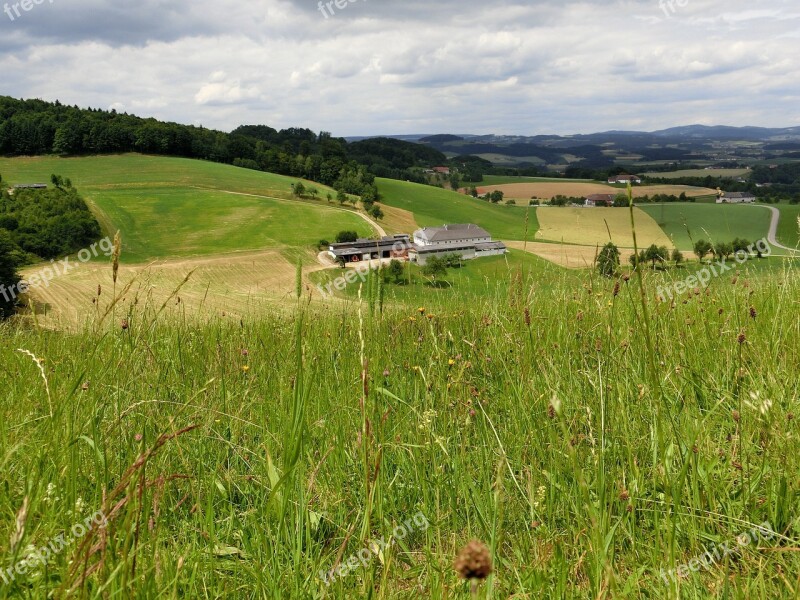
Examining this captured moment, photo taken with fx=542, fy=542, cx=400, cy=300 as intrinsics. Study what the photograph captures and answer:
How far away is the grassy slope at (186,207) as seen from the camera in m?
68.6

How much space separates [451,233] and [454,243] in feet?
14.0

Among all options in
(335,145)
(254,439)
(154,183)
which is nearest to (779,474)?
(254,439)

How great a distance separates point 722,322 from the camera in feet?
15.4

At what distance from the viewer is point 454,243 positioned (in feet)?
275

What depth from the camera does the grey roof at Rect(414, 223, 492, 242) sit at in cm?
8544

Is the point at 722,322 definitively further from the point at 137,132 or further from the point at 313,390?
the point at 137,132

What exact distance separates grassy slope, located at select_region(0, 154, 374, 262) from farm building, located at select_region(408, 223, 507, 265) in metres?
8.62

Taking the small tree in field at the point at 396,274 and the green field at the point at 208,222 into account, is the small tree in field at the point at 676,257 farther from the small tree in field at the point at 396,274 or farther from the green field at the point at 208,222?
the green field at the point at 208,222

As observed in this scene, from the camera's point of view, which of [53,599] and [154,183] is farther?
[154,183]

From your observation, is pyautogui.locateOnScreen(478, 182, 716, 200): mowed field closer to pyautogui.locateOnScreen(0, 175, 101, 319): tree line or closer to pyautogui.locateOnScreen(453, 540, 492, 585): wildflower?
pyautogui.locateOnScreen(0, 175, 101, 319): tree line

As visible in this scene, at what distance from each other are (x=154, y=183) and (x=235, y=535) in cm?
9931
